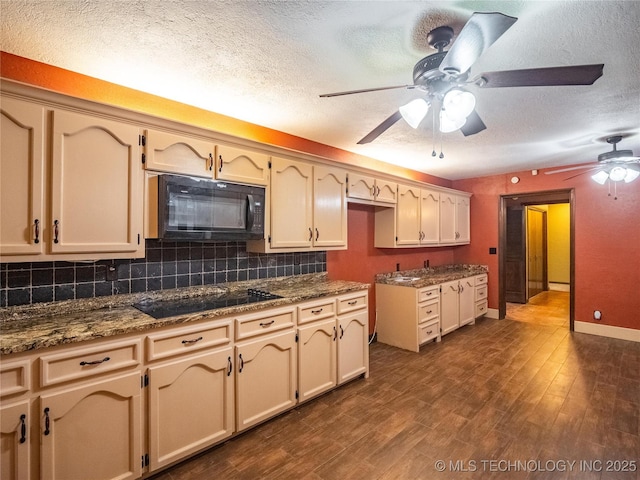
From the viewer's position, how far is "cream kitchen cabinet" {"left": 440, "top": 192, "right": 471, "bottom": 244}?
16.0 feet

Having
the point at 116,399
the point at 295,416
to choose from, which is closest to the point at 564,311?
the point at 295,416

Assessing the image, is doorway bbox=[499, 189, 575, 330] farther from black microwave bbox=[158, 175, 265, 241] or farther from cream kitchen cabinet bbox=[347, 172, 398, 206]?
black microwave bbox=[158, 175, 265, 241]

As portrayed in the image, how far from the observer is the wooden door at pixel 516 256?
6309 millimetres

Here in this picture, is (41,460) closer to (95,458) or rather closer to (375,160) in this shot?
(95,458)

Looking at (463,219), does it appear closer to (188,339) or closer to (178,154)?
(178,154)

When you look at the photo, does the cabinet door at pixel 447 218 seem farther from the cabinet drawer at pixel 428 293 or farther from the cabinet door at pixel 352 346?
the cabinet door at pixel 352 346

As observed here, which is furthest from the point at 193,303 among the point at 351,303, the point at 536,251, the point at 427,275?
the point at 536,251

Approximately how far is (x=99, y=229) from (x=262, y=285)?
55.6 inches

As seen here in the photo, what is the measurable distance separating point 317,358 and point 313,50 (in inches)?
88.9

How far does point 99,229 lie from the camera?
1884mm

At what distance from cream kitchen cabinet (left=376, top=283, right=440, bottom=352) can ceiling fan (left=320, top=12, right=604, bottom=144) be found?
8.26 feet

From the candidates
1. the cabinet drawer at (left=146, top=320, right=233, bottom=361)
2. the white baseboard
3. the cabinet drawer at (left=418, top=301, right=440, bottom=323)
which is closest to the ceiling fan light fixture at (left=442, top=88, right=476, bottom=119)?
the cabinet drawer at (left=146, top=320, right=233, bottom=361)

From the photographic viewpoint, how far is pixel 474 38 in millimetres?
1218

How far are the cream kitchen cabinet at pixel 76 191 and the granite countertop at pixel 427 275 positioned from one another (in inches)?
117
